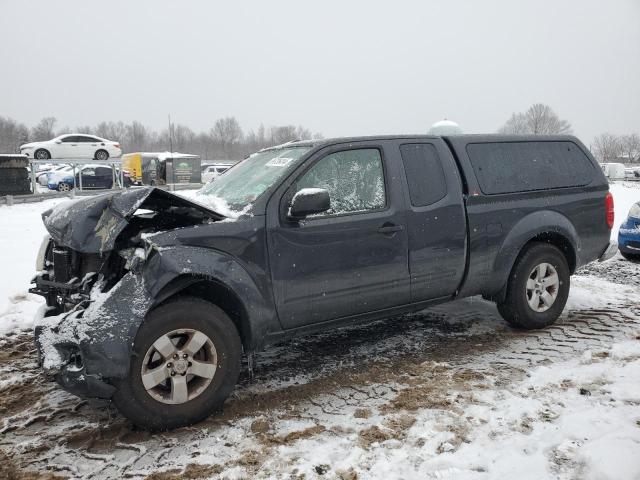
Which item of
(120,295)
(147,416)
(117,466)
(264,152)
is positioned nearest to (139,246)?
(120,295)

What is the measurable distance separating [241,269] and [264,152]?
158 centimetres

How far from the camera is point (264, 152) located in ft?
15.1

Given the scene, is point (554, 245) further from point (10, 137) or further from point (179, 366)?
point (10, 137)

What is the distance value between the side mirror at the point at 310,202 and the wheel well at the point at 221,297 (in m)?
0.70

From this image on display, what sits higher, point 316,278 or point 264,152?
point 264,152

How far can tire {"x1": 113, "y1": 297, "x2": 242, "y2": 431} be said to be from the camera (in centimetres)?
302

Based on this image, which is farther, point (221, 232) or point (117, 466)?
point (221, 232)

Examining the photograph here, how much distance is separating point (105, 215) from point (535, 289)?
3.85m

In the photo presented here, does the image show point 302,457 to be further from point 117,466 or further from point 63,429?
point 63,429

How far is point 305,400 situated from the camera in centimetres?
355

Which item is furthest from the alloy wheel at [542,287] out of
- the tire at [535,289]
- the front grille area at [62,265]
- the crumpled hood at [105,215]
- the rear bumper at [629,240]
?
the rear bumper at [629,240]

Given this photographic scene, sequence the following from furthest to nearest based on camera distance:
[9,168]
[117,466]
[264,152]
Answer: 1. [9,168]
2. [264,152]
3. [117,466]

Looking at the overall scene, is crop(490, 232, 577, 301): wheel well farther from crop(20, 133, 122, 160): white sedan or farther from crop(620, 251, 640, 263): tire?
crop(20, 133, 122, 160): white sedan

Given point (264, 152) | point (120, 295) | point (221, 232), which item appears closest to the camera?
point (120, 295)
